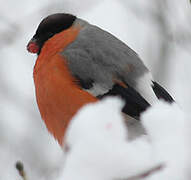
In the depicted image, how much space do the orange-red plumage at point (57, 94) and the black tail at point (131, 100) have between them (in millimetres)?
108

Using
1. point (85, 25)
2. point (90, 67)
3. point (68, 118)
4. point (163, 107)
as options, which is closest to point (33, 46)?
point (85, 25)

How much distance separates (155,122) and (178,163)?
61 mm

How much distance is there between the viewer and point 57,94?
7.97 ft

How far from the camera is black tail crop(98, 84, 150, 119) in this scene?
232 centimetres

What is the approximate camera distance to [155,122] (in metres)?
0.68

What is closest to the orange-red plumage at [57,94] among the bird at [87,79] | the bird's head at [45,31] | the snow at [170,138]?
the bird at [87,79]

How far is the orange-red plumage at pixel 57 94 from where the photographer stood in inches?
93.8

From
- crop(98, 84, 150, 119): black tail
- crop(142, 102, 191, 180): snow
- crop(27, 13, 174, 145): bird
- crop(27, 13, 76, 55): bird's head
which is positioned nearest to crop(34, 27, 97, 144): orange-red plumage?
crop(27, 13, 174, 145): bird

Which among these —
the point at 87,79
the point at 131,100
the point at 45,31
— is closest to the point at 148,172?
the point at 131,100

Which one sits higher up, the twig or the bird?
the twig

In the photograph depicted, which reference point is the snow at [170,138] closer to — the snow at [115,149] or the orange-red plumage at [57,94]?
the snow at [115,149]

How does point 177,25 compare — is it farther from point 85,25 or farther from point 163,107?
point 163,107

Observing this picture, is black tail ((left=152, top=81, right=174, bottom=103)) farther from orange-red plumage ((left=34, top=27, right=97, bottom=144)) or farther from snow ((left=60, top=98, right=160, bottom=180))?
snow ((left=60, top=98, right=160, bottom=180))

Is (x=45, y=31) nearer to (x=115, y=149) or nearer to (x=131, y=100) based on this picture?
(x=131, y=100)
